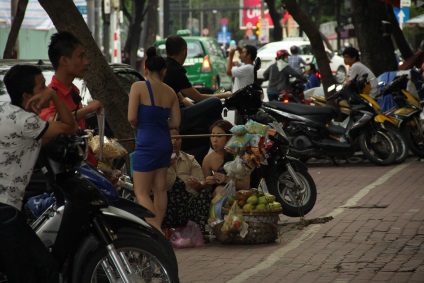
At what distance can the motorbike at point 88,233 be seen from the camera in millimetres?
6047

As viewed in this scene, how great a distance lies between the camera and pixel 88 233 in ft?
20.2

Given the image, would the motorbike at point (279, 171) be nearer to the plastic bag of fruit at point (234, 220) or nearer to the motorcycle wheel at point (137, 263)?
the plastic bag of fruit at point (234, 220)

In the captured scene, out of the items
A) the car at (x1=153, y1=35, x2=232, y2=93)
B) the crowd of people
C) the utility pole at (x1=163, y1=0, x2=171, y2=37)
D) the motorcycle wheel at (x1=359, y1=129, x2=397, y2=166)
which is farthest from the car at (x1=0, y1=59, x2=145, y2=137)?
the utility pole at (x1=163, y1=0, x2=171, y2=37)

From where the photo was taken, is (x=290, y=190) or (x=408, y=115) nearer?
(x=290, y=190)

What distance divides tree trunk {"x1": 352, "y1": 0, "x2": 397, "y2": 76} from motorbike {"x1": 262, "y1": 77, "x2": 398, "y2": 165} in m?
5.04

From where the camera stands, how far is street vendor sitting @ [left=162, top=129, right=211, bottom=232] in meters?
9.88

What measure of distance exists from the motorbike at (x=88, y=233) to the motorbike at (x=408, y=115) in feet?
35.5

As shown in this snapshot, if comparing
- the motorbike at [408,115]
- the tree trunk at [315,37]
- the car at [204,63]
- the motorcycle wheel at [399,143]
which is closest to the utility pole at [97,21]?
the car at [204,63]

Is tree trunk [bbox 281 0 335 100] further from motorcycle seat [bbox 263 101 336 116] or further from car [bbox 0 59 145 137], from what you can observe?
car [bbox 0 59 145 137]

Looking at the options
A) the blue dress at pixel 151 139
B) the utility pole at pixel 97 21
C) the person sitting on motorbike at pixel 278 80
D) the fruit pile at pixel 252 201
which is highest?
the utility pole at pixel 97 21

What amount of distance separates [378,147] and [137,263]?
10.2m

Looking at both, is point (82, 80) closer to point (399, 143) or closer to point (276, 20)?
point (399, 143)

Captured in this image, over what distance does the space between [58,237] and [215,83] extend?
28.6 meters

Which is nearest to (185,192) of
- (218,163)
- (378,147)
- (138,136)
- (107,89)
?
(218,163)
